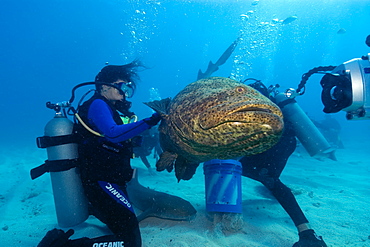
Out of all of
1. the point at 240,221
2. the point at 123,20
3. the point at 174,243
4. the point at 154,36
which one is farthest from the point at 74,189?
the point at 154,36

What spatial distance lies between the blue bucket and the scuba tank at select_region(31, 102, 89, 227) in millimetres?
2268

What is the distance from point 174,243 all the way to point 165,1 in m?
68.6

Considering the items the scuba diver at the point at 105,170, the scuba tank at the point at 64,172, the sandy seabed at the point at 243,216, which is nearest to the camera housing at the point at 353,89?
the sandy seabed at the point at 243,216

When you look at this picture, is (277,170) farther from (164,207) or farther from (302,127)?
(164,207)

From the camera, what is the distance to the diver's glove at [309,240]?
313 centimetres

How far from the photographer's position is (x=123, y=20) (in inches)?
3268

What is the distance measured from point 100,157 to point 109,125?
76cm

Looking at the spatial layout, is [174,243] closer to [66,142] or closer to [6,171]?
[66,142]

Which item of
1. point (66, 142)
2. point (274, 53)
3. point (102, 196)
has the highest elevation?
point (274, 53)

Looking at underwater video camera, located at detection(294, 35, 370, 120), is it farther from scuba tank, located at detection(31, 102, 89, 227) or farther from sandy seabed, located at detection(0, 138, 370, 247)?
scuba tank, located at detection(31, 102, 89, 227)

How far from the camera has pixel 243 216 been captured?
14.6ft

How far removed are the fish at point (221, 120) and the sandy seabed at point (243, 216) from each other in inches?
84.5

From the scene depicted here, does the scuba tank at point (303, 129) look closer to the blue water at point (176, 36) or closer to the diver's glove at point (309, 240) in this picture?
the diver's glove at point (309, 240)

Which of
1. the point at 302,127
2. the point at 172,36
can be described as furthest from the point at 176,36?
the point at 302,127
